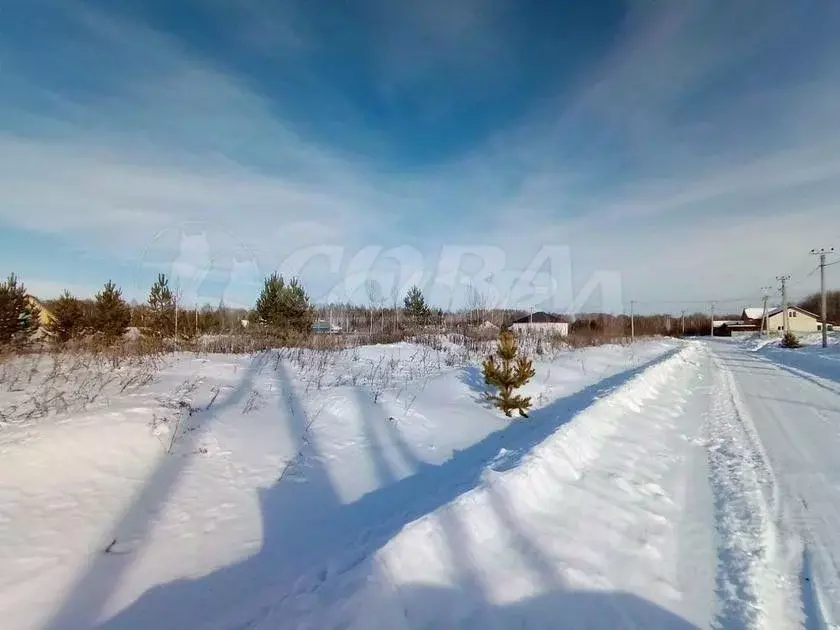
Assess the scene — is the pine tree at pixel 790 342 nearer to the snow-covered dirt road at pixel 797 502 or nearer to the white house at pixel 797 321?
the snow-covered dirt road at pixel 797 502

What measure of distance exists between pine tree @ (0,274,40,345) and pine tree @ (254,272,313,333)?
9192mm

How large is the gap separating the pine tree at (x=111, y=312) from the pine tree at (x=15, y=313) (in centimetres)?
242

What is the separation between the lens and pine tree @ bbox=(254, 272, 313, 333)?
22.3 metres

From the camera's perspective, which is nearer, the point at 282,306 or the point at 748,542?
the point at 748,542

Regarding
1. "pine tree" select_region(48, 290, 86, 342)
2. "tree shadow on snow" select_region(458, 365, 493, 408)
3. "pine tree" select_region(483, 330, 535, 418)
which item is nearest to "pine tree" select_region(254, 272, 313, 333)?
"pine tree" select_region(48, 290, 86, 342)

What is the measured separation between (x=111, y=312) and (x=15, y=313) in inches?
133

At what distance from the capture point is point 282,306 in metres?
22.5

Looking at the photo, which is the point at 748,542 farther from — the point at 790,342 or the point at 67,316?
the point at 790,342

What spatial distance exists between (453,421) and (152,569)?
4871 millimetres

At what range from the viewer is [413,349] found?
53.5ft

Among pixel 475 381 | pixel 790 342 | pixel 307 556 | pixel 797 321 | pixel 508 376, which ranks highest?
pixel 797 321

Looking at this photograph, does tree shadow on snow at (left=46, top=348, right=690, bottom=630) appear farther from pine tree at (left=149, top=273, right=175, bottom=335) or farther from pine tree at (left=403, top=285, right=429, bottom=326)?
pine tree at (left=403, top=285, right=429, bottom=326)

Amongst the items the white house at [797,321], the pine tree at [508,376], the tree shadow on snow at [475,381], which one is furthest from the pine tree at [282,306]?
the white house at [797,321]

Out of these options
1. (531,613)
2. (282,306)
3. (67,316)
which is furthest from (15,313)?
(531,613)
